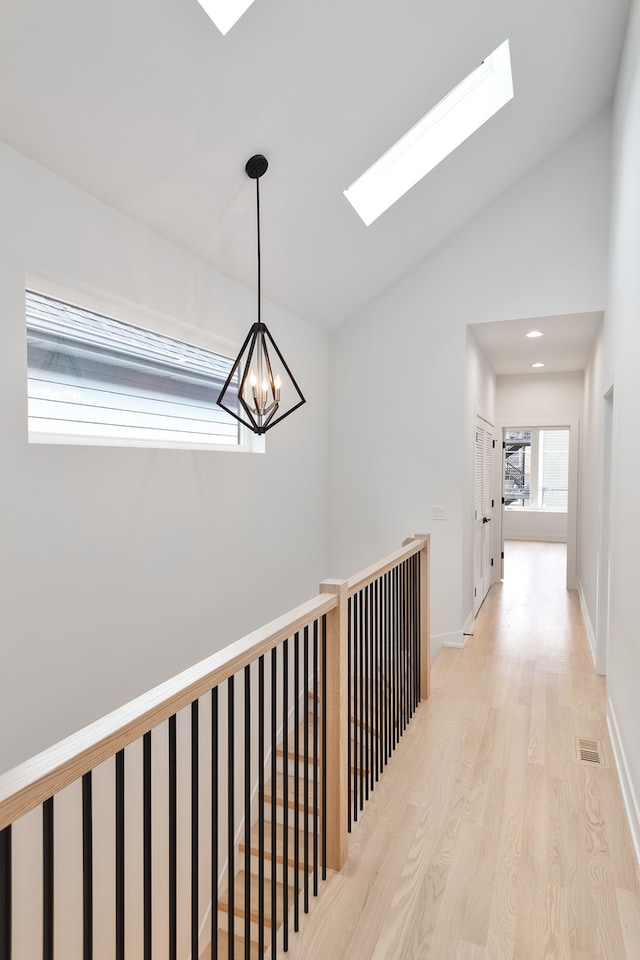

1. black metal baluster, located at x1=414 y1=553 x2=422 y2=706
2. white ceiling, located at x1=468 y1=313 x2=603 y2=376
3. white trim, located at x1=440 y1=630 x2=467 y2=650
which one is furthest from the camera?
white trim, located at x1=440 y1=630 x2=467 y2=650

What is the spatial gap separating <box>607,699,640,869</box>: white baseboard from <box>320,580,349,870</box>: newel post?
1041 mm

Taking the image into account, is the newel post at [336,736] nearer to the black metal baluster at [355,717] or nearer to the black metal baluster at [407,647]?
the black metal baluster at [355,717]

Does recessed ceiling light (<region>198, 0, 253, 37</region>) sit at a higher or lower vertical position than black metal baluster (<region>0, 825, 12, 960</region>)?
higher

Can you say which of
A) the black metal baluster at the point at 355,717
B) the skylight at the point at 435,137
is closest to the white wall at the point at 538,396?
the skylight at the point at 435,137

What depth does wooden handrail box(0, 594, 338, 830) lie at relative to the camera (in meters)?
0.84

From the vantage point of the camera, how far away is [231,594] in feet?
12.1

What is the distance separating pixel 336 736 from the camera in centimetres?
201

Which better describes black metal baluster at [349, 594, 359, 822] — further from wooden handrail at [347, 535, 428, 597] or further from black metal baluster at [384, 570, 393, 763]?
black metal baluster at [384, 570, 393, 763]

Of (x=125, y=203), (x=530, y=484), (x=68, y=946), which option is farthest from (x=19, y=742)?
(x=530, y=484)

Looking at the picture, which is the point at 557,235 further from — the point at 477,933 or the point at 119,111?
the point at 477,933

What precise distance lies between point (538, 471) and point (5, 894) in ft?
35.7

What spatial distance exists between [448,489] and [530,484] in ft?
22.5

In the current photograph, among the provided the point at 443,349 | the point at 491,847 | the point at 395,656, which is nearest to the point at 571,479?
the point at 443,349

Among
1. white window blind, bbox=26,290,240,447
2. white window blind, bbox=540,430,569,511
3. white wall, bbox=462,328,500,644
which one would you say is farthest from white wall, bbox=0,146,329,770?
white window blind, bbox=540,430,569,511
